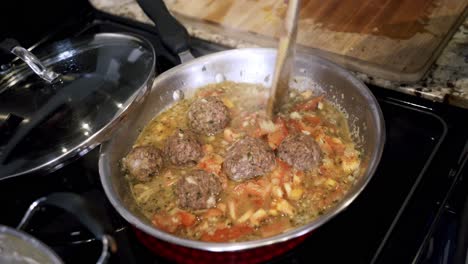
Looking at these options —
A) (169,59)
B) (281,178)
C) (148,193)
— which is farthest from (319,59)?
(148,193)

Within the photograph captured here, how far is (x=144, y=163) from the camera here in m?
1.58

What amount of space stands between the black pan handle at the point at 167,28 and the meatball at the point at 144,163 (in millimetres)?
487

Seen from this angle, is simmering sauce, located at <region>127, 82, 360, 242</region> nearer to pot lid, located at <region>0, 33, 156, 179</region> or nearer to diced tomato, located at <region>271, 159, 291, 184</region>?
diced tomato, located at <region>271, 159, 291, 184</region>

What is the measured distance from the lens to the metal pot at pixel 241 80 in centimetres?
142

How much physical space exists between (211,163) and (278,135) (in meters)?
0.27

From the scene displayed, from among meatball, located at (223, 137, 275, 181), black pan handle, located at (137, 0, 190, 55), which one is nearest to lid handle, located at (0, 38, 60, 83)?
black pan handle, located at (137, 0, 190, 55)

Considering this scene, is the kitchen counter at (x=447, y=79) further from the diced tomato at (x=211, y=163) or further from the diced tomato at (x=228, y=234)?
the diced tomato at (x=228, y=234)

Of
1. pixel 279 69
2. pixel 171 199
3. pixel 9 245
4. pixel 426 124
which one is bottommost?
pixel 426 124

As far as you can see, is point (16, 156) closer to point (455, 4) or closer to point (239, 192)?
point (239, 192)

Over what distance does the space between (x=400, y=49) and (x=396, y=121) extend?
34 cm

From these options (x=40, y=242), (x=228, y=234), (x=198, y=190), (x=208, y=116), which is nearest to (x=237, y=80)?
(x=208, y=116)

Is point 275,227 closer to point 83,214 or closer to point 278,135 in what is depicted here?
point 278,135

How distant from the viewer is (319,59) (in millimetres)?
1801

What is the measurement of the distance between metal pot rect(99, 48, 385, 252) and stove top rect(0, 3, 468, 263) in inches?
4.8
